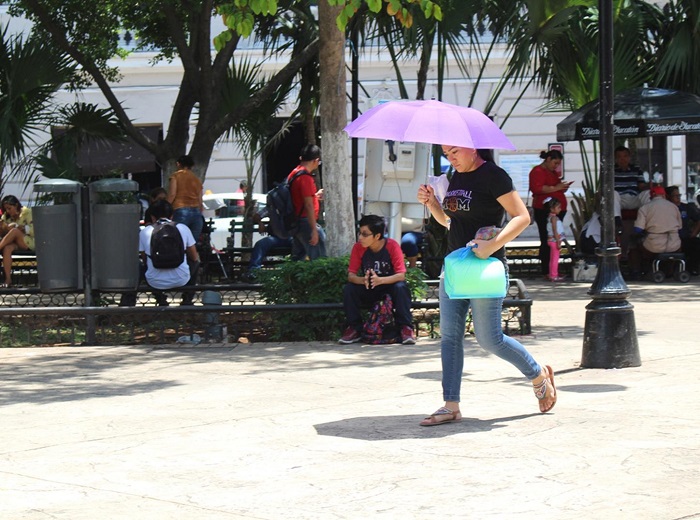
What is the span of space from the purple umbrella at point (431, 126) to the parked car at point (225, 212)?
44.8 feet

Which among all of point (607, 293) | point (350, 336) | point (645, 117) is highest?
point (645, 117)

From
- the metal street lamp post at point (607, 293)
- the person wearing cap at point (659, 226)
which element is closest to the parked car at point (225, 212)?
the person wearing cap at point (659, 226)

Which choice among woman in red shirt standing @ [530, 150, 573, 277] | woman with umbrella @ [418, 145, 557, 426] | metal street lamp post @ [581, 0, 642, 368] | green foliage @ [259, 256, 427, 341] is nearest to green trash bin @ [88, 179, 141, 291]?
green foliage @ [259, 256, 427, 341]

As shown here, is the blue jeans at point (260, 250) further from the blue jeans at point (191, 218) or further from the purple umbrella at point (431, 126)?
the purple umbrella at point (431, 126)

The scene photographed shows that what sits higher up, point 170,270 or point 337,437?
point 170,270

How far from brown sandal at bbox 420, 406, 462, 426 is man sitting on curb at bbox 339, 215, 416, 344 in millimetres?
3235

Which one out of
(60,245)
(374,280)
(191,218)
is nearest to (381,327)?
(374,280)

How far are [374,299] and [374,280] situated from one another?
0.26m

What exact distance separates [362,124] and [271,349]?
10.8 ft

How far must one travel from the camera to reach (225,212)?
24.5 m

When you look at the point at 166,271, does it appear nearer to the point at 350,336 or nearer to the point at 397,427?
the point at 350,336

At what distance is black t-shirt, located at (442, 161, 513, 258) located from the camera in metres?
6.62

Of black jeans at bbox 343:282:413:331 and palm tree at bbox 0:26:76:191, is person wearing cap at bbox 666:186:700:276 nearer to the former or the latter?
black jeans at bbox 343:282:413:331

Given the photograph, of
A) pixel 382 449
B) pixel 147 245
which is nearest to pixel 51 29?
pixel 147 245
